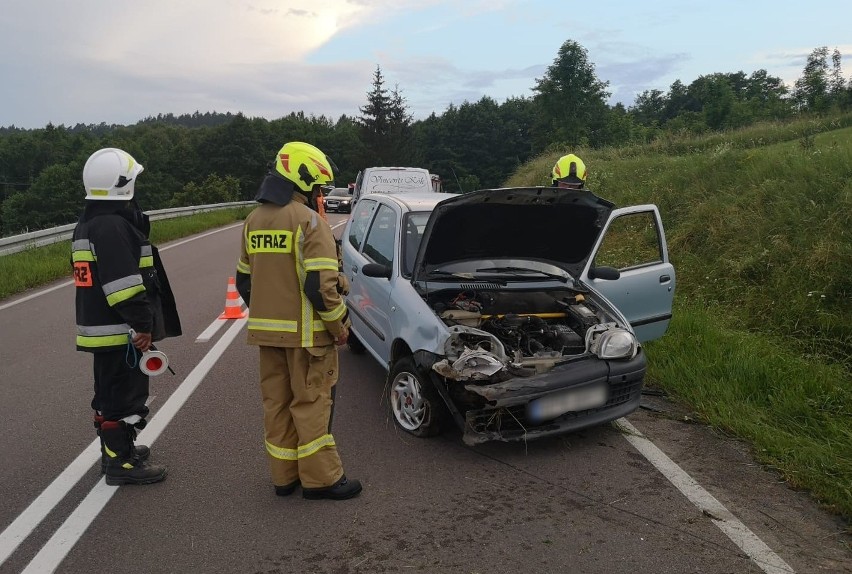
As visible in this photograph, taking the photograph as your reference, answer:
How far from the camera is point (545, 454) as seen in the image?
428 cm

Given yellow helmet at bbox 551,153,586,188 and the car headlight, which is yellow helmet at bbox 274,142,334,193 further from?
yellow helmet at bbox 551,153,586,188

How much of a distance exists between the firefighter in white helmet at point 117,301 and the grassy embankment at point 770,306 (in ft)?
12.8

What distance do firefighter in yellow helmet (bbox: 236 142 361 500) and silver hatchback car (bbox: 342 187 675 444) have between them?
0.82m

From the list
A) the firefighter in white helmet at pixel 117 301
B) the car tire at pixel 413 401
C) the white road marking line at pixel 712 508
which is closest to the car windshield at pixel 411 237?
the car tire at pixel 413 401

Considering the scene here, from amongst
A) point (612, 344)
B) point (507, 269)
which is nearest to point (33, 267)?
point (507, 269)

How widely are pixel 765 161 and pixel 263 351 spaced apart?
953 centimetres

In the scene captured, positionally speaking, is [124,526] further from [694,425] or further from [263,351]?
[694,425]

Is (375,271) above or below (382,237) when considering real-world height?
below

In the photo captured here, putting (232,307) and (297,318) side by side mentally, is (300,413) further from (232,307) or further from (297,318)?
(232,307)

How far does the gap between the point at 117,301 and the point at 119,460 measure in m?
0.98

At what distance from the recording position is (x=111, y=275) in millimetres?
3576

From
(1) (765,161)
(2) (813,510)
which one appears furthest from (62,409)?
(1) (765,161)

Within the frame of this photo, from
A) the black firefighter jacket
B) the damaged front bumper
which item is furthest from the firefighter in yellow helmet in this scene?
the damaged front bumper

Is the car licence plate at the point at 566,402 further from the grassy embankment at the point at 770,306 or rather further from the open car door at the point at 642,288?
the open car door at the point at 642,288
